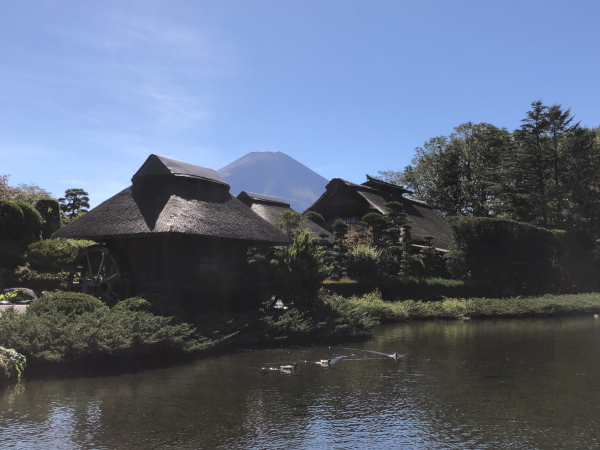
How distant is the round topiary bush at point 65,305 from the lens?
42.4 ft

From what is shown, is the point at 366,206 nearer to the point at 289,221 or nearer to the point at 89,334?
the point at 289,221

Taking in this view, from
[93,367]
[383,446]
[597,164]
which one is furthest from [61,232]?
[597,164]

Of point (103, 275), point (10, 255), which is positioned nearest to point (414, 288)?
point (103, 275)

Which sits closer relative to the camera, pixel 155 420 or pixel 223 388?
pixel 155 420

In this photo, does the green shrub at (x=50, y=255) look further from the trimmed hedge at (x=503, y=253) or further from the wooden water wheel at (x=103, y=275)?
the trimmed hedge at (x=503, y=253)

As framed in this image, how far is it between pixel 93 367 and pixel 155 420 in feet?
15.2

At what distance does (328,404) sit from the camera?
30.2 feet

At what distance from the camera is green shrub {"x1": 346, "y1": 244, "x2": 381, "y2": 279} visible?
26.1 meters

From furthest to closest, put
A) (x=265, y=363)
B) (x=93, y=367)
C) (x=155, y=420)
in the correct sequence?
(x=265, y=363)
(x=93, y=367)
(x=155, y=420)

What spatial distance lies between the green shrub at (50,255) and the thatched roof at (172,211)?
6.68 m

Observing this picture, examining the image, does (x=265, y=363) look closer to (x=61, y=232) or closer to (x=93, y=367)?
(x=93, y=367)

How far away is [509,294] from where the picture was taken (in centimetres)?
3080

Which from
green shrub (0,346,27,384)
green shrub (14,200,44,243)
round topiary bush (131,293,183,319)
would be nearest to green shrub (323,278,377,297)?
round topiary bush (131,293,183,319)

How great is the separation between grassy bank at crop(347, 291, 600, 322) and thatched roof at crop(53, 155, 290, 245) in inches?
224
